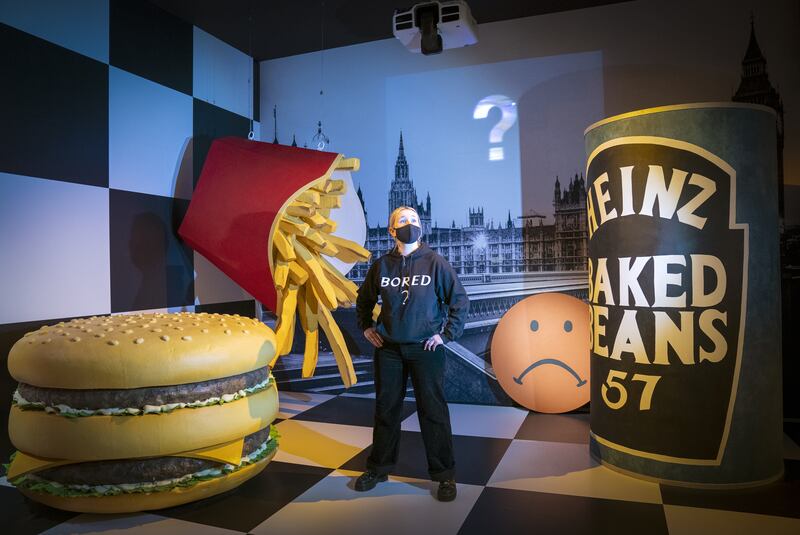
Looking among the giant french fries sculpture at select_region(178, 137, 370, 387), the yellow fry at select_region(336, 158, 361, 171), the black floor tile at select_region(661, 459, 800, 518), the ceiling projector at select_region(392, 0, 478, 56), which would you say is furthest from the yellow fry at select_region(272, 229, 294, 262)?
the black floor tile at select_region(661, 459, 800, 518)

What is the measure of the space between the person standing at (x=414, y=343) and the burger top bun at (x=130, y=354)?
0.57m

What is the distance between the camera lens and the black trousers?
7.88 feet

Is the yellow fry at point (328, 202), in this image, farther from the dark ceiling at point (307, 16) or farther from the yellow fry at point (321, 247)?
the dark ceiling at point (307, 16)

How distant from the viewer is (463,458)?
110 inches

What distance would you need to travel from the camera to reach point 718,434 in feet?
8.15

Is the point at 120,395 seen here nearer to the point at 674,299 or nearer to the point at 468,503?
the point at 468,503

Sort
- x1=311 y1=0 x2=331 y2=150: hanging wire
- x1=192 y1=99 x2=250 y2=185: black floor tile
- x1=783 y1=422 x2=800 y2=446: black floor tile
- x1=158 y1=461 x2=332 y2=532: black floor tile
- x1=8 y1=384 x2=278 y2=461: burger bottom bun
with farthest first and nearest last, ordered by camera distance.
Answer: x1=311 y1=0 x2=331 y2=150: hanging wire, x1=192 y1=99 x2=250 y2=185: black floor tile, x1=783 y1=422 x2=800 y2=446: black floor tile, x1=158 y1=461 x2=332 y2=532: black floor tile, x1=8 y1=384 x2=278 y2=461: burger bottom bun

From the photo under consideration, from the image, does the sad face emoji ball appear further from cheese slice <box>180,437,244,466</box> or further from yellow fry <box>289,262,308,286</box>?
cheese slice <box>180,437,244,466</box>

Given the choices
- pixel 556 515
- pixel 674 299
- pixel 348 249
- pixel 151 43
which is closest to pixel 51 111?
pixel 151 43

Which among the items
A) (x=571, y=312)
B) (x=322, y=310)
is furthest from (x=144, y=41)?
(x=571, y=312)

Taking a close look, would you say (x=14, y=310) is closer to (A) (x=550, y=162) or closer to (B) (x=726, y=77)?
(A) (x=550, y=162)

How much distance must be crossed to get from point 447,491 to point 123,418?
1.26 metres

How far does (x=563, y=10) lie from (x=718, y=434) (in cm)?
272

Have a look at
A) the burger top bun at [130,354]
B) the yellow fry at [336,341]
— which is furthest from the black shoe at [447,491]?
the yellow fry at [336,341]
